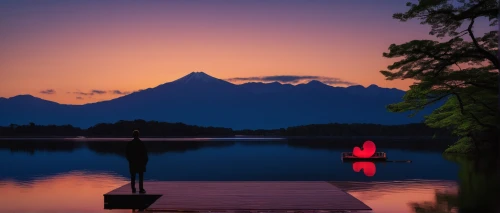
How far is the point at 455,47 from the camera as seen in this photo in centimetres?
3322

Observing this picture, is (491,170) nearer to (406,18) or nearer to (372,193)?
(406,18)

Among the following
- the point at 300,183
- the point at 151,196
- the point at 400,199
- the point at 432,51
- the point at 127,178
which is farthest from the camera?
the point at 127,178

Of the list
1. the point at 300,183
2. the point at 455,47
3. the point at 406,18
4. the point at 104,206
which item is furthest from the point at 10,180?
the point at 455,47

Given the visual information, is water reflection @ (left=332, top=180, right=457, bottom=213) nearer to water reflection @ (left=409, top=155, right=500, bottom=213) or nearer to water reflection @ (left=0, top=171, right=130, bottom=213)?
water reflection @ (left=409, top=155, right=500, bottom=213)

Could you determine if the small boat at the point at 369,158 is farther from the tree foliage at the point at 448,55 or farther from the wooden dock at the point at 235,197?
the wooden dock at the point at 235,197

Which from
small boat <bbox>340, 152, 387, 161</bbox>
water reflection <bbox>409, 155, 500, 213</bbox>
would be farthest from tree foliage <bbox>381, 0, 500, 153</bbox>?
small boat <bbox>340, 152, 387, 161</bbox>

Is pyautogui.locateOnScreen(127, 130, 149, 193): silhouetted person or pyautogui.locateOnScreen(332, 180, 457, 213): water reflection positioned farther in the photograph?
pyautogui.locateOnScreen(127, 130, 149, 193): silhouetted person

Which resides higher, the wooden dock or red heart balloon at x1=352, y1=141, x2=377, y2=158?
red heart balloon at x1=352, y1=141, x2=377, y2=158

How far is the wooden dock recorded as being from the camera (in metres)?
18.1

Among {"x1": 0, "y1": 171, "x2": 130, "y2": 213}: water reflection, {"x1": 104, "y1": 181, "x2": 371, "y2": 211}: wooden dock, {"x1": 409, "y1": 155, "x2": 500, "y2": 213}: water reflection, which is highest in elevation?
{"x1": 104, "y1": 181, "x2": 371, "y2": 211}: wooden dock

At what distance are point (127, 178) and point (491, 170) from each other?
2444 cm

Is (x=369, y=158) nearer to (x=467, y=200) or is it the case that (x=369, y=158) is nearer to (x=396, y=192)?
(x=396, y=192)

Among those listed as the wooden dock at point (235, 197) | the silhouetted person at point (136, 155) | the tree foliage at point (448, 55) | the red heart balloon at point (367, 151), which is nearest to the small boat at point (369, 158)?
the red heart balloon at point (367, 151)

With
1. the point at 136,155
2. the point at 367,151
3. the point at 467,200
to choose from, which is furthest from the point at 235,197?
the point at 367,151
